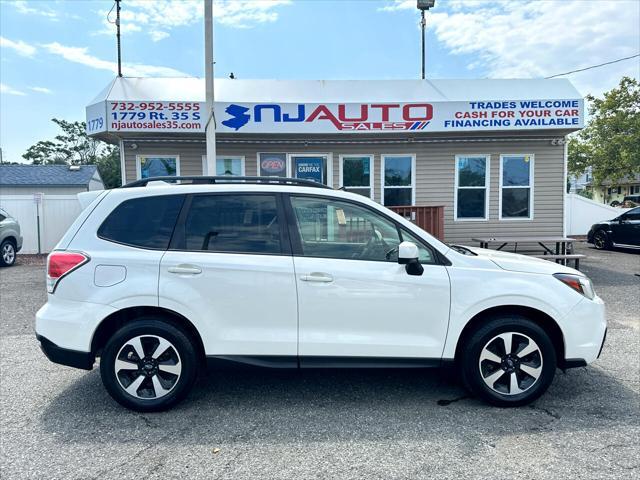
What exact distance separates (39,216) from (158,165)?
6.62m

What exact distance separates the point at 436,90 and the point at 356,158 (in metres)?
2.76

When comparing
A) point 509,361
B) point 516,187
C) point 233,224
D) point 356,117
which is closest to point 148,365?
point 233,224

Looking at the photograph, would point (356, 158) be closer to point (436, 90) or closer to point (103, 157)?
point (436, 90)

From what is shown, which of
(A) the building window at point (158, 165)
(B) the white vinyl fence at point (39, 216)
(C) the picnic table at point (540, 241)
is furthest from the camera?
(B) the white vinyl fence at point (39, 216)

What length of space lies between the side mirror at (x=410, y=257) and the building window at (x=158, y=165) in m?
8.46

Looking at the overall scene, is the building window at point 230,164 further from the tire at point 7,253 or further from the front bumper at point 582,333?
the front bumper at point 582,333

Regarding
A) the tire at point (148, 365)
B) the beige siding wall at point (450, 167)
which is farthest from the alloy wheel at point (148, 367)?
the beige siding wall at point (450, 167)

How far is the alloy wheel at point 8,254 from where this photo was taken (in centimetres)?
1180

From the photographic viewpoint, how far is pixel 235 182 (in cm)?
384

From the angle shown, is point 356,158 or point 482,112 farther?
point 356,158

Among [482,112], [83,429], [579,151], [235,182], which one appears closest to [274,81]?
[482,112]

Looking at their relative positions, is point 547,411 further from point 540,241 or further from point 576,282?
point 540,241

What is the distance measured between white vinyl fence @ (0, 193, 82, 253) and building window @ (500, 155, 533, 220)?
13.1 meters

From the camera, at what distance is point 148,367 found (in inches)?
135
